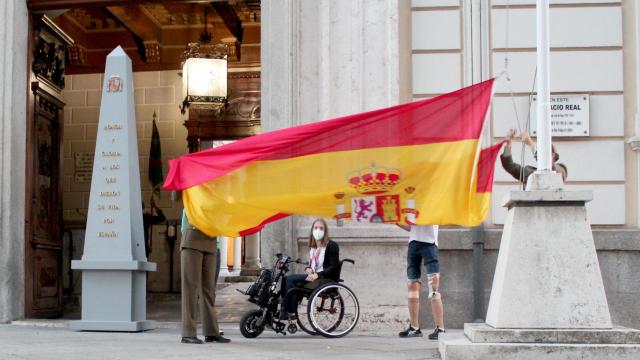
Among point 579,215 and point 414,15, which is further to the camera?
point 414,15

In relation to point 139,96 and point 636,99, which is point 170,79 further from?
point 636,99

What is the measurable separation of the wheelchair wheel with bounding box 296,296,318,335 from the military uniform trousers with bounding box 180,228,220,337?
4.48 ft

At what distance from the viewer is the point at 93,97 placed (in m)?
22.4

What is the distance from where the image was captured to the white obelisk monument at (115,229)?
11.8 metres

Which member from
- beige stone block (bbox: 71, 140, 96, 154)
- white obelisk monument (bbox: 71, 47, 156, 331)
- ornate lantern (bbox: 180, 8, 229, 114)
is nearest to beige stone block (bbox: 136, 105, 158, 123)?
beige stone block (bbox: 71, 140, 96, 154)

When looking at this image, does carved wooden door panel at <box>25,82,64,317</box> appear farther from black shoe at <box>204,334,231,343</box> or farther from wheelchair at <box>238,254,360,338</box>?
black shoe at <box>204,334,231,343</box>

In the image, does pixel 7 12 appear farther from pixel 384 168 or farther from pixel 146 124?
pixel 146 124

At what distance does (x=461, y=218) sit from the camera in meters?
8.97

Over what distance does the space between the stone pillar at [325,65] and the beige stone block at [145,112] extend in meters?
10.1

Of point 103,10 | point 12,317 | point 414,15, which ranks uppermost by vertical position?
point 103,10

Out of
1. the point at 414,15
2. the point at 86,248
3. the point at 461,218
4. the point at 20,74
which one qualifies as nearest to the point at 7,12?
the point at 20,74

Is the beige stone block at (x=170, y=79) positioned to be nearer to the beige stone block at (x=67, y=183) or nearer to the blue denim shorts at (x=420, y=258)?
the beige stone block at (x=67, y=183)

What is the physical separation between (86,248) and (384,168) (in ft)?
14.7

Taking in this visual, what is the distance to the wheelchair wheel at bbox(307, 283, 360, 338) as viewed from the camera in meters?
11.1
